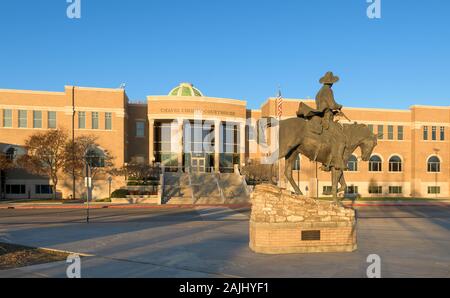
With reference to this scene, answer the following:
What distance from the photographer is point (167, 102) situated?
2165 inches

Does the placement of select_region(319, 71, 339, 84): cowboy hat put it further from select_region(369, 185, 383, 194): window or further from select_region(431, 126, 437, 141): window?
select_region(431, 126, 437, 141): window

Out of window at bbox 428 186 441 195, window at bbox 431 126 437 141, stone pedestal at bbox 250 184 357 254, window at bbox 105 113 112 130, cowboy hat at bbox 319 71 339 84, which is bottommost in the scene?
window at bbox 428 186 441 195

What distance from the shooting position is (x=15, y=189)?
48.2 m

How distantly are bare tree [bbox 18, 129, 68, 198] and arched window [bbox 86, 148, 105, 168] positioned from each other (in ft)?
14.1

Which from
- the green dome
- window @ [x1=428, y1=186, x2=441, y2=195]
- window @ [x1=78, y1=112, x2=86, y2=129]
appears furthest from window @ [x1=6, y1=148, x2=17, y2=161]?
window @ [x1=428, y1=186, x2=441, y2=195]

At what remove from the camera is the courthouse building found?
50.1 m

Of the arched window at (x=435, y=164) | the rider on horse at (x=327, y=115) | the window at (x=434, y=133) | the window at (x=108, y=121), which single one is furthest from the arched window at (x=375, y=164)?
the rider on horse at (x=327, y=115)

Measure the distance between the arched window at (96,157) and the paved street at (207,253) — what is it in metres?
29.6

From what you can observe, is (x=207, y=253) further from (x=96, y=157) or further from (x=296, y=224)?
(x=96, y=157)

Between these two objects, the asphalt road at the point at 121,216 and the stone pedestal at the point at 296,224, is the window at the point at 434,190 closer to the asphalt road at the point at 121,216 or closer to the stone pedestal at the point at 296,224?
the asphalt road at the point at 121,216

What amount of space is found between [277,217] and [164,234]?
6.87m

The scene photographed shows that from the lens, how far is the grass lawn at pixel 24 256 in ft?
36.3

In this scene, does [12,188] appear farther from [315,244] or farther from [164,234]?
[315,244]

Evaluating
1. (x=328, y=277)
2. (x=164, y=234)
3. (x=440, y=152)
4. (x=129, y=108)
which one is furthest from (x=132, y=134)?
(x=328, y=277)
